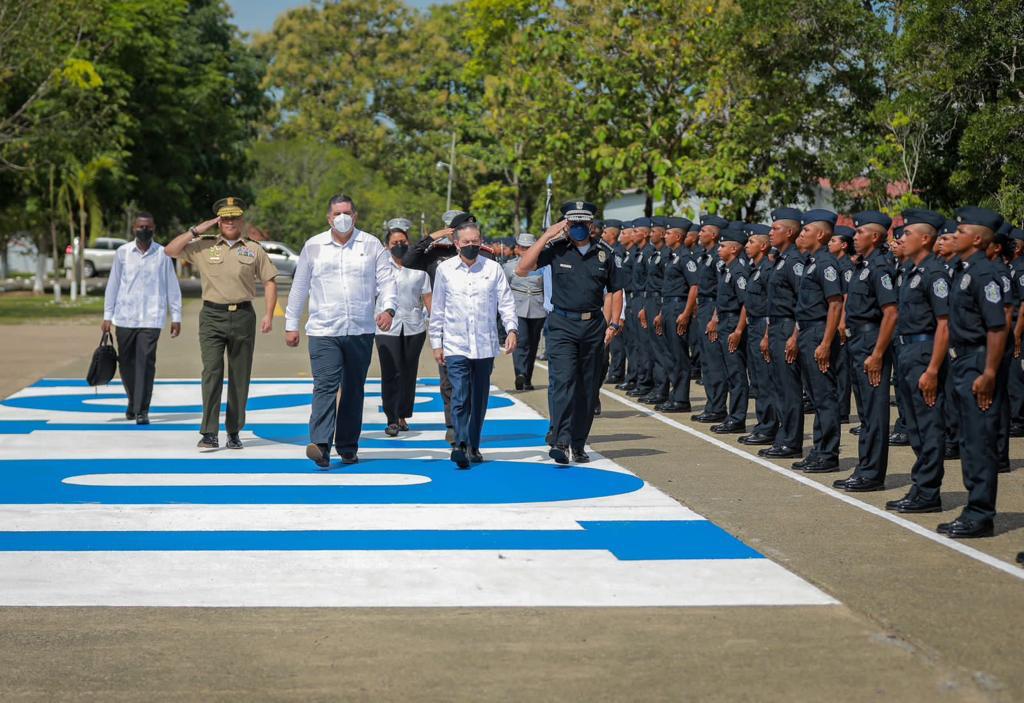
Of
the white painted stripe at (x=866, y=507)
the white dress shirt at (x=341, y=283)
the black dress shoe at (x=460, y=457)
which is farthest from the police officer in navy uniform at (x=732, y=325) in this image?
the white dress shirt at (x=341, y=283)

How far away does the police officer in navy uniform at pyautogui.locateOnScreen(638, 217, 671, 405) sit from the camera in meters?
16.7

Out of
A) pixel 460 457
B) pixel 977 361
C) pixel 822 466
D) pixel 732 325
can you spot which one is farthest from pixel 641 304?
pixel 977 361

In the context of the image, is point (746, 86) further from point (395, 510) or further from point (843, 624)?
point (843, 624)

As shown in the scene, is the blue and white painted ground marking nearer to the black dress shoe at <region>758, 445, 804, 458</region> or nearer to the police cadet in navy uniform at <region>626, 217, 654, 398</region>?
the black dress shoe at <region>758, 445, 804, 458</region>

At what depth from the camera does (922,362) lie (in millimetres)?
9844

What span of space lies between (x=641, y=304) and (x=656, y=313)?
20.8 inches

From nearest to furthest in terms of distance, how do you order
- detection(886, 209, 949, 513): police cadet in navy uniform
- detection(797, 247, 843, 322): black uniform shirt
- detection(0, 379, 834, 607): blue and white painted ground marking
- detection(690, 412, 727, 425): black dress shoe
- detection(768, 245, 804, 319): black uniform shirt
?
→ detection(0, 379, 834, 607): blue and white painted ground marking < detection(886, 209, 949, 513): police cadet in navy uniform < detection(797, 247, 843, 322): black uniform shirt < detection(768, 245, 804, 319): black uniform shirt < detection(690, 412, 727, 425): black dress shoe

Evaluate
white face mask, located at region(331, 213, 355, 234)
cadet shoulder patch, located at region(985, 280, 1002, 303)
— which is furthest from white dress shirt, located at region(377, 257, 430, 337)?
cadet shoulder patch, located at region(985, 280, 1002, 303)

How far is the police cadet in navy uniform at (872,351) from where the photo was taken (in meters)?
10.5

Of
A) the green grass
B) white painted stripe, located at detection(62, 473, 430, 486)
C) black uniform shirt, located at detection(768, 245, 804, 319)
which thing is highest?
black uniform shirt, located at detection(768, 245, 804, 319)

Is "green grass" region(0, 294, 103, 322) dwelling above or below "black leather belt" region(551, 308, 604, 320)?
below

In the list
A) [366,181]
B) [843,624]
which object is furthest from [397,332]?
[366,181]

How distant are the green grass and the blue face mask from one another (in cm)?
2583

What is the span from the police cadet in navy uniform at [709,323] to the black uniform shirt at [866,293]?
11.9 ft
